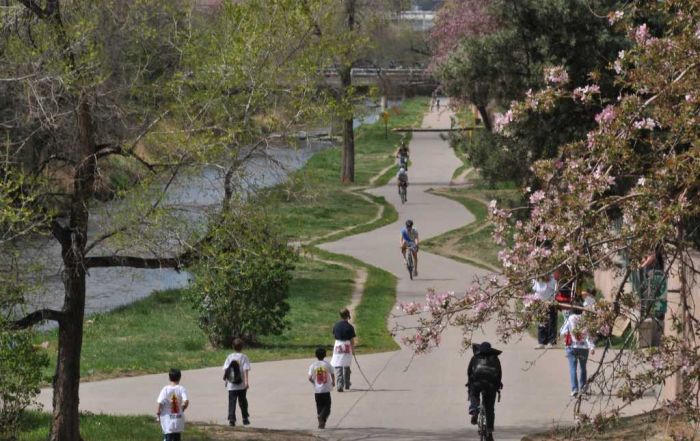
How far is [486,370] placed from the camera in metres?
14.0

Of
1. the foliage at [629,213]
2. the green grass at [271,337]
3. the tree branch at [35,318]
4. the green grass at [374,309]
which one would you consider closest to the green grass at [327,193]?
the green grass at [271,337]

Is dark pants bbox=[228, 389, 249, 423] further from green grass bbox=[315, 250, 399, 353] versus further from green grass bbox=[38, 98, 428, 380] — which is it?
green grass bbox=[315, 250, 399, 353]

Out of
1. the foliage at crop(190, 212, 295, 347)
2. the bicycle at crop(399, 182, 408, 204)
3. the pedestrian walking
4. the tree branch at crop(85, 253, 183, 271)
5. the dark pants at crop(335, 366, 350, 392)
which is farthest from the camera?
the bicycle at crop(399, 182, 408, 204)

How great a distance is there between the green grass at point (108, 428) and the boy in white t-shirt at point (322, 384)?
5.14ft

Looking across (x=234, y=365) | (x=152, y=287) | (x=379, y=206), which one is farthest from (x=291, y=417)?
(x=379, y=206)

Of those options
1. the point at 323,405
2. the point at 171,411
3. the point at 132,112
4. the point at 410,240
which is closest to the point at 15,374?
the point at 171,411

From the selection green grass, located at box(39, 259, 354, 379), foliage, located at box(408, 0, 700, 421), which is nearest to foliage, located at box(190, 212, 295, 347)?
green grass, located at box(39, 259, 354, 379)

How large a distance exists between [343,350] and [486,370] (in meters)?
Answer: 3.93

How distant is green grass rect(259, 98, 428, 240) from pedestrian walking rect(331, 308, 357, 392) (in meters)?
1.64

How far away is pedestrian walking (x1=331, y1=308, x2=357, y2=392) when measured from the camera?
57.3ft

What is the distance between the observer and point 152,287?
102ft

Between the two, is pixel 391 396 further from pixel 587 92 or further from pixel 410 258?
pixel 410 258

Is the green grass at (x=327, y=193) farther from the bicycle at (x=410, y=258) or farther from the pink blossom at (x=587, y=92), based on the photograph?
the pink blossom at (x=587, y=92)

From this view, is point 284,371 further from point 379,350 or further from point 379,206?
point 379,206
